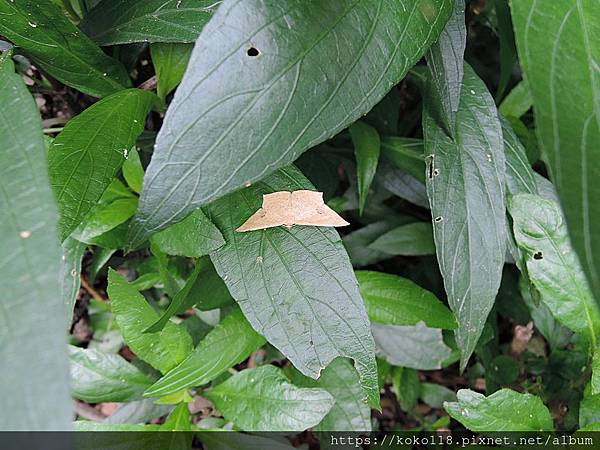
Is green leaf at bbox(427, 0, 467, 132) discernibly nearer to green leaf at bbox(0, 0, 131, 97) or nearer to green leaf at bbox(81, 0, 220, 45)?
green leaf at bbox(81, 0, 220, 45)

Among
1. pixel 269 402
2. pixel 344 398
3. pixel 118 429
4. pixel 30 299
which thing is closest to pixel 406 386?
pixel 344 398

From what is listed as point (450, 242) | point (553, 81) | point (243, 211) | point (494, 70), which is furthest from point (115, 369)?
point (494, 70)

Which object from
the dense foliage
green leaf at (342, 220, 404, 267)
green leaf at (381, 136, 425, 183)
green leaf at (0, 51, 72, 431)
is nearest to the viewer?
green leaf at (0, 51, 72, 431)

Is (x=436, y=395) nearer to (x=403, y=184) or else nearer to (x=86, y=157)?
(x=403, y=184)

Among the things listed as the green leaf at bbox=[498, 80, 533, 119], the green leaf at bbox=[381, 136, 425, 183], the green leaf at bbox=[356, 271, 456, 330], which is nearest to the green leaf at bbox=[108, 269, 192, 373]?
the green leaf at bbox=[356, 271, 456, 330]

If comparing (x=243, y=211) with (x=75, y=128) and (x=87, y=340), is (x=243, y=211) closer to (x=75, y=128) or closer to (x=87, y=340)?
(x=75, y=128)

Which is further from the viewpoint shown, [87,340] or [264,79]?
[87,340]

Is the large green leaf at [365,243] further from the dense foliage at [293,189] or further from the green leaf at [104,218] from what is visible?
the green leaf at [104,218]
